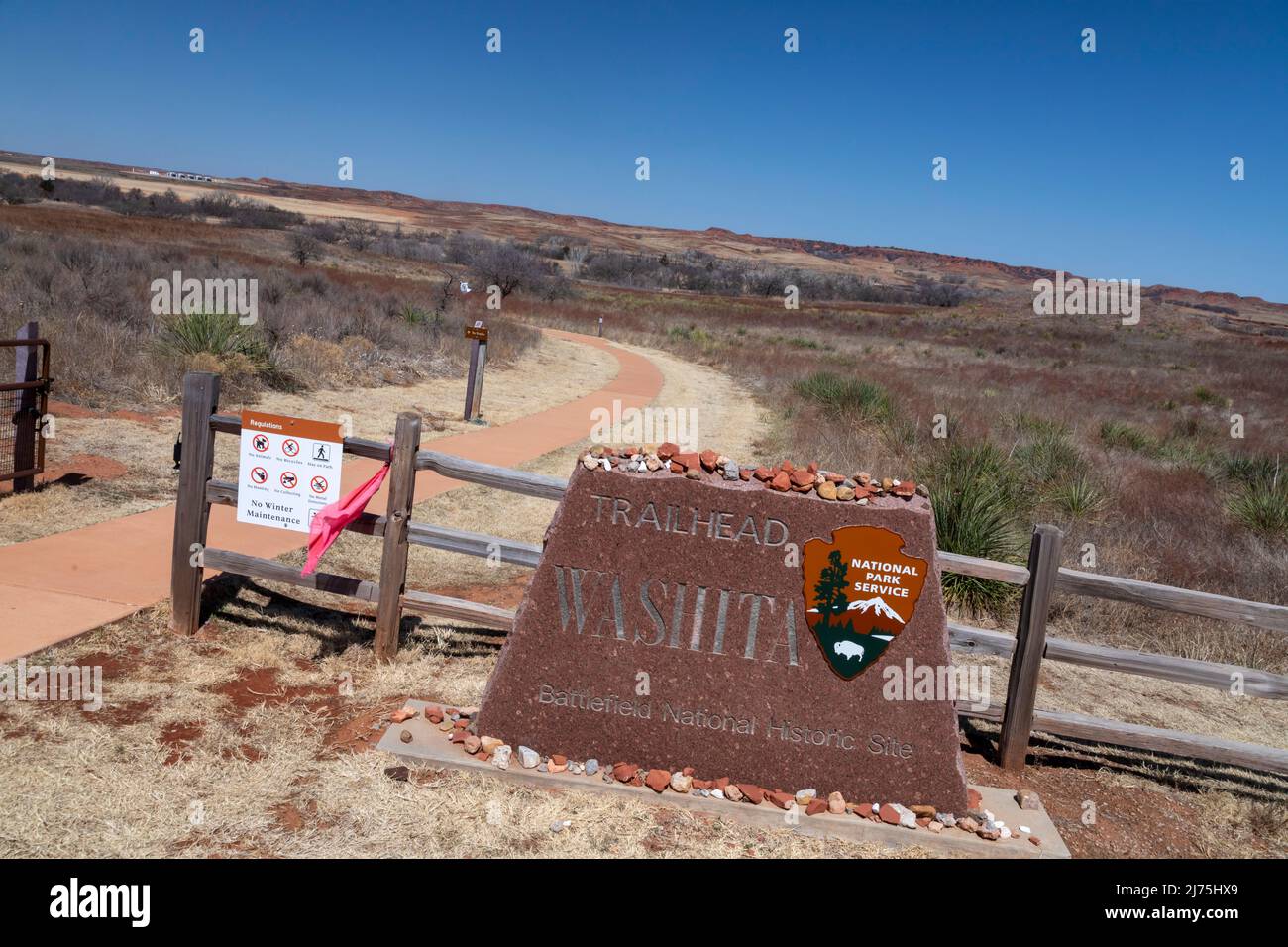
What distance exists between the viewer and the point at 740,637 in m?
4.15

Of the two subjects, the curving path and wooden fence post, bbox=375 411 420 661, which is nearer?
wooden fence post, bbox=375 411 420 661

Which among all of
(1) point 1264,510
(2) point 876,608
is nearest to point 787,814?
(2) point 876,608

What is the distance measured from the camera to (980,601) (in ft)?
24.2

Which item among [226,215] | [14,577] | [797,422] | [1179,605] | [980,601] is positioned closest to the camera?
[1179,605]

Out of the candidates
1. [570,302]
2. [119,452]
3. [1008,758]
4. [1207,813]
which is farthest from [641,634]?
[570,302]

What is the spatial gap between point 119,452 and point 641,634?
22.6ft

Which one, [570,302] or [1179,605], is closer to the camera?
[1179,605]

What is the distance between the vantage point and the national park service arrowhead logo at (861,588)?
13.3 ft

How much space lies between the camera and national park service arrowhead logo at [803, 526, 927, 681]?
4.04 metres

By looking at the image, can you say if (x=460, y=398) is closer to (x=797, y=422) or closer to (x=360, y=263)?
(x=797, y=422)

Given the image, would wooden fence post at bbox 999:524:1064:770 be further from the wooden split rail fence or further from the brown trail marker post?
the brown trail marker post

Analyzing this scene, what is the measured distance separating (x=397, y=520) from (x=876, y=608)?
8.20 ft

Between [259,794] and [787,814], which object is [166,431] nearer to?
[259,794]

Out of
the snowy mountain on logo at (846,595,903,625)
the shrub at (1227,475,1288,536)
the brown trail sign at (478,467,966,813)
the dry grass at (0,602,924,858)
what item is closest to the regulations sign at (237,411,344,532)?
the dry grass at (0,602,924,858)
